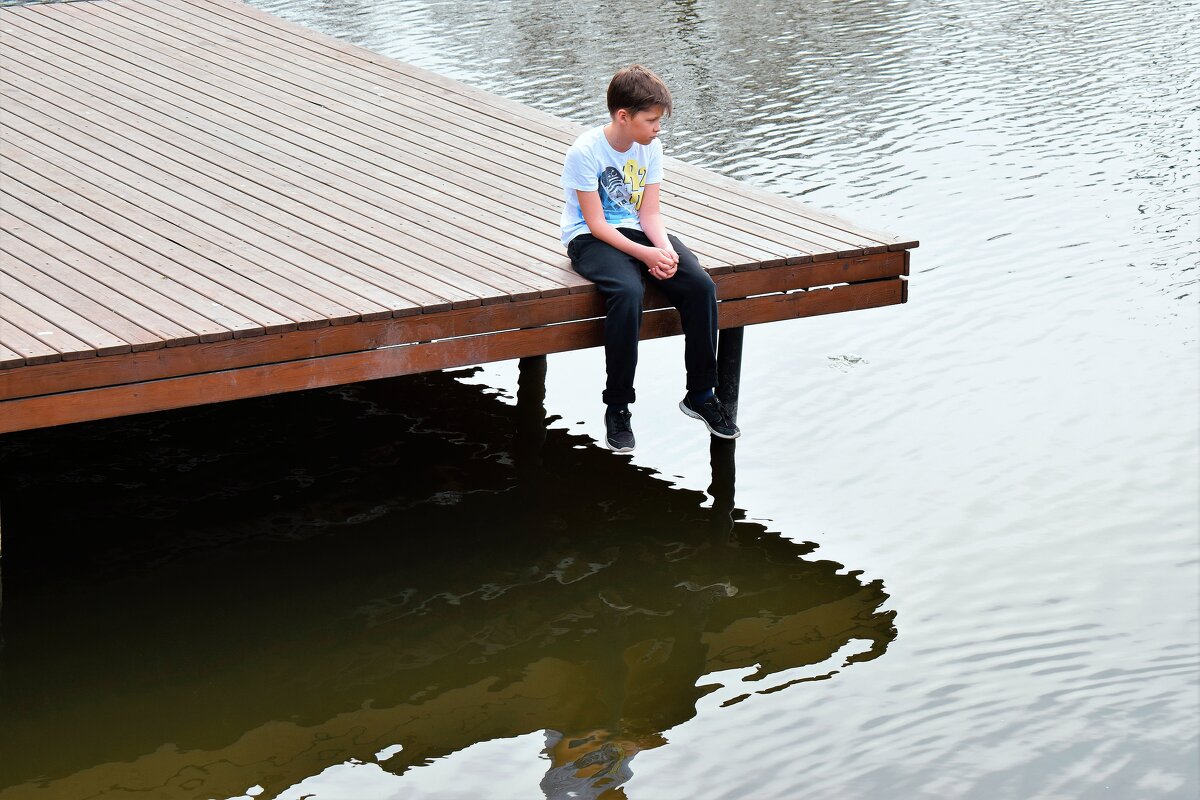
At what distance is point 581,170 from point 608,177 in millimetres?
136

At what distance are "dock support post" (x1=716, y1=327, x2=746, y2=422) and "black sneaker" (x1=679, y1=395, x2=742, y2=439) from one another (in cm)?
25

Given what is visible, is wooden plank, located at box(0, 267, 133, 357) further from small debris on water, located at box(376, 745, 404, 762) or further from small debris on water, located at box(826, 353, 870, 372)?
small debris on water, located at box(826, 353, 870, 372)

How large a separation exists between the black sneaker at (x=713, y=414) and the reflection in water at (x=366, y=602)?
0.79ft

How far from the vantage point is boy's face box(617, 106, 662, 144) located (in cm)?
522

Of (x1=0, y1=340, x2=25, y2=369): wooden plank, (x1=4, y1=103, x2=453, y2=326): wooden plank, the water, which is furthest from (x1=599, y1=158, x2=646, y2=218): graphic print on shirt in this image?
(x1=0, y1=340, x2=25, y2=369): wooden plank

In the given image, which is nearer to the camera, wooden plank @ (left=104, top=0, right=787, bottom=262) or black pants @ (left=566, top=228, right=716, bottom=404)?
black pants @ (left=566, top=228, right=716, bottom=404)

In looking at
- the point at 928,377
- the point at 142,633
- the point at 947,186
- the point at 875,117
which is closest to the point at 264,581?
the point at 142,633

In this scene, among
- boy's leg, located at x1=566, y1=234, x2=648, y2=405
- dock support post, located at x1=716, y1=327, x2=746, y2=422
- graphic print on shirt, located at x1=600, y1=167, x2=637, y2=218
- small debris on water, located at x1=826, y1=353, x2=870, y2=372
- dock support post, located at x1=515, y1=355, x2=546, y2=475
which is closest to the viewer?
boy's leg, located at x1=566, y1=234, x2=648, y2=405

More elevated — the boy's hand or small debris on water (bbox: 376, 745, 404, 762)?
the boy's hand

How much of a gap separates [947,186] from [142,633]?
5.79 metres

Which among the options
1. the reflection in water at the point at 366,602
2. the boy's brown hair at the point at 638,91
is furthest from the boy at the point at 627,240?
the reflection in water at the point at 366,602

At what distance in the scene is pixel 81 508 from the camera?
6.05 metres

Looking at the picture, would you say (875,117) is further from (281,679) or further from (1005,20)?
(281,679)

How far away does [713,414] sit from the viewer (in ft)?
18.9
